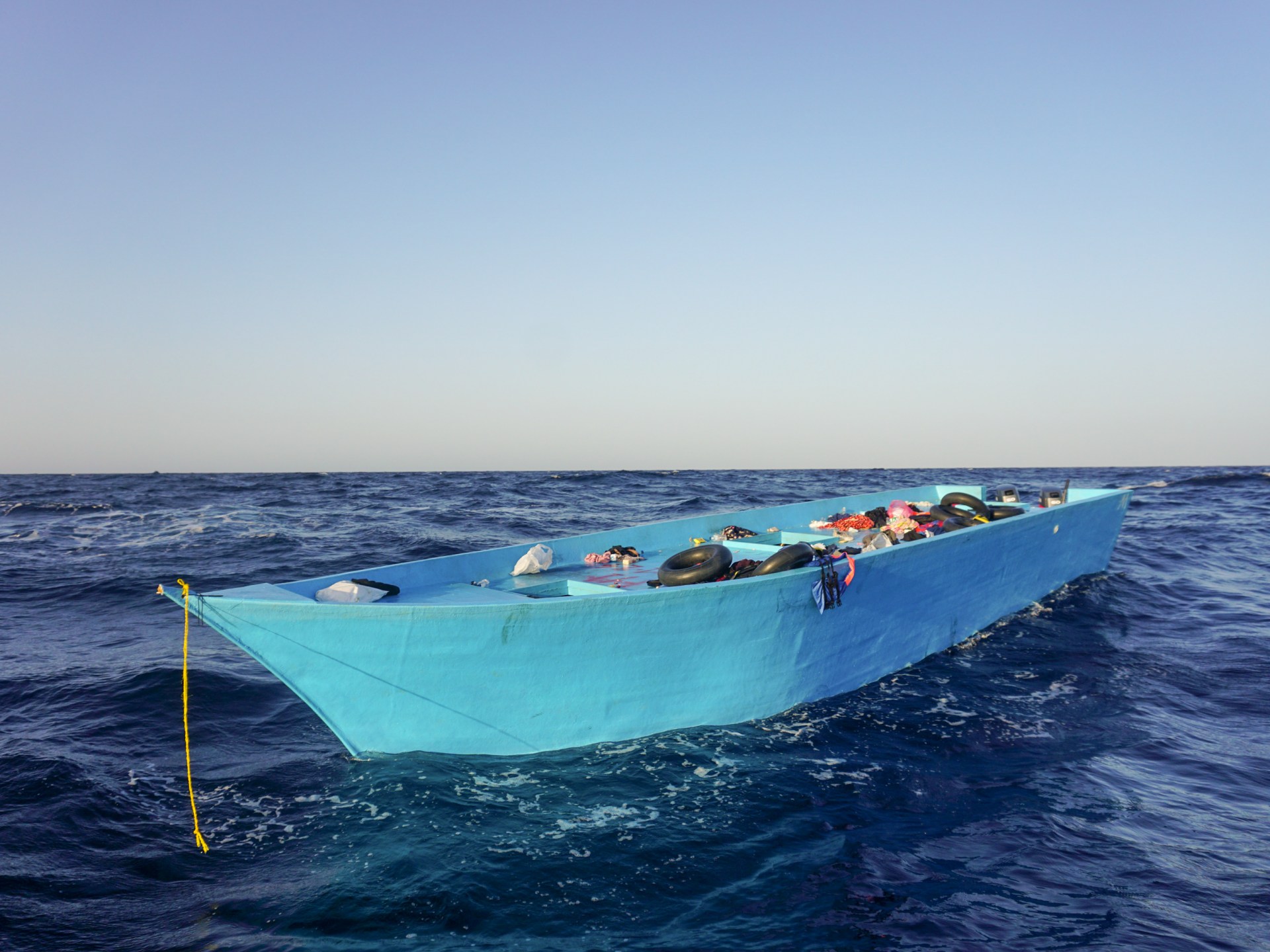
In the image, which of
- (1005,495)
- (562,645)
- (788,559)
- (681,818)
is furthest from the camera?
(1005,495)

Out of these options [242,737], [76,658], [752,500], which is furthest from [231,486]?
[242,737]

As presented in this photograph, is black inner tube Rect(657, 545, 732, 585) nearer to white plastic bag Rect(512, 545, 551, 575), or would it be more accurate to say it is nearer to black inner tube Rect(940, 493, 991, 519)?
white plastic bag Rect(512, 545, 551, 575)

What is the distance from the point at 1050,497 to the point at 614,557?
352 inches

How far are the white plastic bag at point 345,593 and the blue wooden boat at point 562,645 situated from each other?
0.55ft

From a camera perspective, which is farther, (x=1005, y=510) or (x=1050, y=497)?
(x=1050, y=497)

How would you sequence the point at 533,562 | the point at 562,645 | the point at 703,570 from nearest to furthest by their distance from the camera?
1. the point at 562,645
2. the point at 703,570
3. the point at 533,562

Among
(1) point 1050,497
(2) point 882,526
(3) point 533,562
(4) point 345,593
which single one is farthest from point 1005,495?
(4) point 345,593

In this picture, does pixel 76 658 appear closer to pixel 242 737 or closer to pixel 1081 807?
pixel 242 737

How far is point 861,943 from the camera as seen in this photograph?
11.8ft

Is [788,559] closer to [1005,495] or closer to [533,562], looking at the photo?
[533,562]

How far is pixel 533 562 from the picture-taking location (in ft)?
26.6

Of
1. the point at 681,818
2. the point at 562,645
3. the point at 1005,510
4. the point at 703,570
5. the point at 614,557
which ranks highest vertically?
the point at 1005,510

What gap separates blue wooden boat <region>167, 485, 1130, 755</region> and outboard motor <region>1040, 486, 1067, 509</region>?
579 cm

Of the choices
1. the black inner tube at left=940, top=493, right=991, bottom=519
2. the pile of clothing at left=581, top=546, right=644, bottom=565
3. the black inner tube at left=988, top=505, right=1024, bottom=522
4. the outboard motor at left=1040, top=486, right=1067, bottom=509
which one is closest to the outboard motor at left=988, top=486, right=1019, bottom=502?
the outboard motor at left=1040, top=486, right=1067, bottom=509
